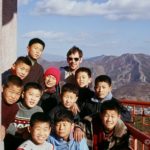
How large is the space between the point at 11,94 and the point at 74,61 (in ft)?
4.65

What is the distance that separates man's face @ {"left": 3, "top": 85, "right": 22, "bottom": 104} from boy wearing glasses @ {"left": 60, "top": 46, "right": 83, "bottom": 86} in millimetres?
1229

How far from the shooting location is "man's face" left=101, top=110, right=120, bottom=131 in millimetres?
4723

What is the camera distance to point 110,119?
473cm

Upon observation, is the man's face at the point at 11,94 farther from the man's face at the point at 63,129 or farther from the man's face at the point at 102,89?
the man's face at the point at 102,89

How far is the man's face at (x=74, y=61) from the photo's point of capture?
6.02 meters

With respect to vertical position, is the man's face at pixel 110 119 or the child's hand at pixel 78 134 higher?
the man's face at pixel 110 119

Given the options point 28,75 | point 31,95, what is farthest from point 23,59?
point 31,95

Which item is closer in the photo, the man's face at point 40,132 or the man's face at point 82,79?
the man's face at point 40,132

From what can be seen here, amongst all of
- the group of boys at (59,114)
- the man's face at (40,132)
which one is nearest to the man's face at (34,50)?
the group of boys at (59,114)

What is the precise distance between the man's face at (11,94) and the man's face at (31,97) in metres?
0.10

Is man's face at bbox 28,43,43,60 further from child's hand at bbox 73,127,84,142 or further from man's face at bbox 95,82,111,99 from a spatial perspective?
child's hand at bbox 73,127,84,142

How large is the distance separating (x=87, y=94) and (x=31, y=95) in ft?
3.26

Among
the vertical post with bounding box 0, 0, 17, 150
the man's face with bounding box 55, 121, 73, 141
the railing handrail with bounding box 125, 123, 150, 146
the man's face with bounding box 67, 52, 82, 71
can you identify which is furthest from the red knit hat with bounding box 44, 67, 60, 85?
the vertical post with bounding box 0, 0, 17, 150

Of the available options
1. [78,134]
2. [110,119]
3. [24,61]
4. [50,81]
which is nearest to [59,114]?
[78,134]
